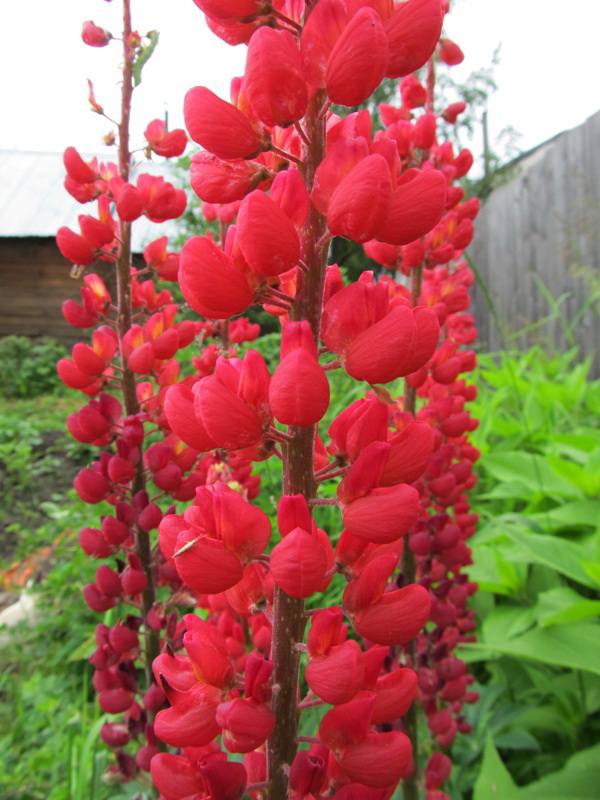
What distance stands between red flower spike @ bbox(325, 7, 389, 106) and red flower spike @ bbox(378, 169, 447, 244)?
0.32ft

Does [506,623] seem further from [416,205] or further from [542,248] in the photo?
[542,248]

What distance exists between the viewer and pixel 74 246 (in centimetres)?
125

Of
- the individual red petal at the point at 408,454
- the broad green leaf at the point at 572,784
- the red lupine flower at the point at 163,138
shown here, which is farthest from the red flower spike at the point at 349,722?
the red lupine flower at the point at 163,138

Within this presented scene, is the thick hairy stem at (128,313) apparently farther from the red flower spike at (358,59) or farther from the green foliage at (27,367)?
the green foliage at (27,367)

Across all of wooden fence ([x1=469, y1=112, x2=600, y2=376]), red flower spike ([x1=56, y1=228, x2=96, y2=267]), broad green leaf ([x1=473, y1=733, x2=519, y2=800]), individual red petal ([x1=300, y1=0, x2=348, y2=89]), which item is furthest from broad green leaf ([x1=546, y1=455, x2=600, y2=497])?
wooden fence ([x1=469, y1=112, x2=600, y2=376])

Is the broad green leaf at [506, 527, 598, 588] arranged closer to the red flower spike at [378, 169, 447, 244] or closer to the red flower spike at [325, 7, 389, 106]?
the red flower spike at [378, 169, 447, 244]

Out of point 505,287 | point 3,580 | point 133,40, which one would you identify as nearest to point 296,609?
point 133,40

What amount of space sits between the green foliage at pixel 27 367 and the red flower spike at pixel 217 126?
973 cm

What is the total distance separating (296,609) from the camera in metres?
0.65

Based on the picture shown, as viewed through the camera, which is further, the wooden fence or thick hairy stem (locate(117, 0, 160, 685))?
the wooden fence

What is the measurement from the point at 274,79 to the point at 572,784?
1.39 meters

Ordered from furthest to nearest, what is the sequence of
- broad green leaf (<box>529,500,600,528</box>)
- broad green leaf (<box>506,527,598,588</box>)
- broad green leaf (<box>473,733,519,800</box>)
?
broad green leaf (<box>529,500,600,528</box>) → broad green leaf (<box>506,527,598,588</box>) → broad green leaf (<box>473,733,519,800</box>)

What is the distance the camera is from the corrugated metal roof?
11.9 metres

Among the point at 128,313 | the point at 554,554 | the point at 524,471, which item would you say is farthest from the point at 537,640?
the point at 128,313
